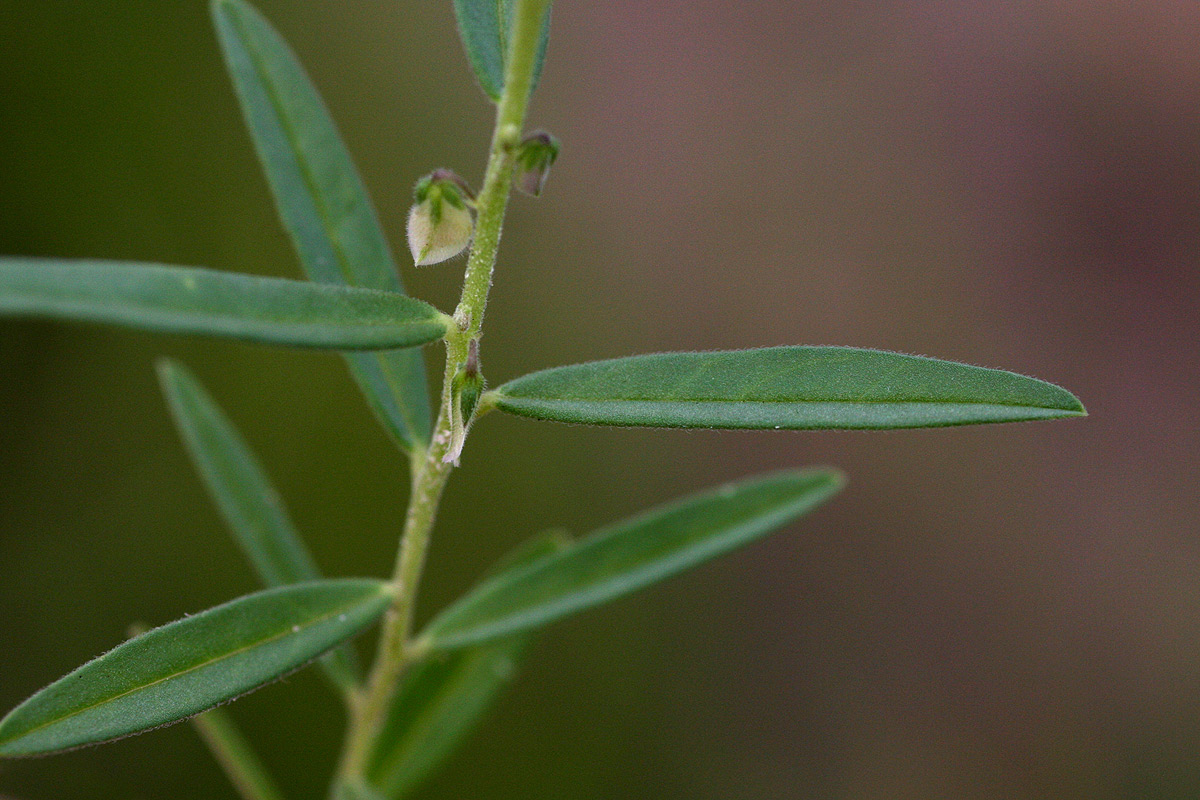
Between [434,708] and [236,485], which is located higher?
[236,485]

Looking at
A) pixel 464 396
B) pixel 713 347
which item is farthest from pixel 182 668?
pixel 713 347

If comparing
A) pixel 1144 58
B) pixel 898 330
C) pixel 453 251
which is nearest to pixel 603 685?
pixel 898 330

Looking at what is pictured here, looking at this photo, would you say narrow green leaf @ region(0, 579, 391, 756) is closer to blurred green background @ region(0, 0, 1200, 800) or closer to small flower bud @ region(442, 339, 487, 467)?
small flower bud @ region(442, 339, 487, 467)

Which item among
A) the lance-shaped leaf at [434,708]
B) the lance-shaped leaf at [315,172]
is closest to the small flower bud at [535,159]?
the lance-shaped leaf at [315,172]

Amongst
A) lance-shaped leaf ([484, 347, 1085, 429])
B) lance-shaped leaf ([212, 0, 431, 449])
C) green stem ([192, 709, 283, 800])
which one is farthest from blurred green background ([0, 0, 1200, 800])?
lance-shaped leaf ([484, 347, 1085, 429])

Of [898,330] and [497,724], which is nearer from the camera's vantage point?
[497,724]

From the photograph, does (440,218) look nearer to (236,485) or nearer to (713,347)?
(236,485)

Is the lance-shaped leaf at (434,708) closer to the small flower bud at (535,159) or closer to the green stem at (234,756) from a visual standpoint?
the green stem at (234,756)

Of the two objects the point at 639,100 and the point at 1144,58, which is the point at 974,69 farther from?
the point at 639,100
